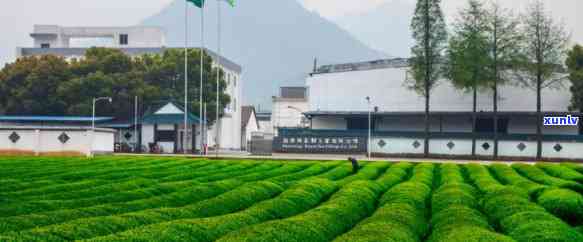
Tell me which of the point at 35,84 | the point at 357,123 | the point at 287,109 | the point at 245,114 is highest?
the point at 35,84

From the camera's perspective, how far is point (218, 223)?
581 inches

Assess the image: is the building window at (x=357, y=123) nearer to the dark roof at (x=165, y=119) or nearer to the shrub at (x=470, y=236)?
the dark roof at (x=165, y=119)

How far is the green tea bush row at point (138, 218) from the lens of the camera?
506 inches

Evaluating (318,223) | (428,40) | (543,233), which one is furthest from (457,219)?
(428,40)

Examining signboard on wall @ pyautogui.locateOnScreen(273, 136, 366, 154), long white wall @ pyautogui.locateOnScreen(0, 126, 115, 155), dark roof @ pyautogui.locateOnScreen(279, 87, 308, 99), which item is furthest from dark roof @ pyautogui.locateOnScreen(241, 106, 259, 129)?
long white wall @ pyautogui.locateOnScreen(0, 126, 115, 155)

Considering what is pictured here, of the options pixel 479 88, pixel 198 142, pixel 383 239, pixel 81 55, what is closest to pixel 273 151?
pixel 198 142

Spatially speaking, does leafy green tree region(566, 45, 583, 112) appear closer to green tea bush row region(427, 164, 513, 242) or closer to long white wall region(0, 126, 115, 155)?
long white wall region(0, 126, 115, 155)

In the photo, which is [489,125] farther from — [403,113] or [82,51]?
[82,51]

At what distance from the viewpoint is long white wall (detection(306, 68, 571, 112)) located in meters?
84.6

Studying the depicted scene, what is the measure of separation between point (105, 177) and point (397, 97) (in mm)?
62736

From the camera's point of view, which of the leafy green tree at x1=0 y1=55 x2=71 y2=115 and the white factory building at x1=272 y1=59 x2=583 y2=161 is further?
the leafy green tree at x1=0 y1=55 x2=71 y2=115

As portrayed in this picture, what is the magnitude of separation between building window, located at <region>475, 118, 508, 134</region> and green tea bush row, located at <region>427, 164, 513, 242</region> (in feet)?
202

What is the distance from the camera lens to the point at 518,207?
1875 cm

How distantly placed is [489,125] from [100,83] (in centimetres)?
4786
